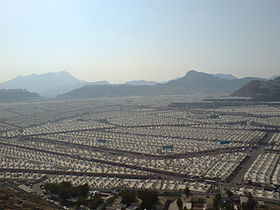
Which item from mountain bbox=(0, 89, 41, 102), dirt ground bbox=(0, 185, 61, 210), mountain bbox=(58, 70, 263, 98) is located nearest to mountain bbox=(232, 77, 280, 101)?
mountain bbox=(58, 70, 263, 98)

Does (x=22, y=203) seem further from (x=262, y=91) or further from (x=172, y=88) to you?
(x=172, y=88)

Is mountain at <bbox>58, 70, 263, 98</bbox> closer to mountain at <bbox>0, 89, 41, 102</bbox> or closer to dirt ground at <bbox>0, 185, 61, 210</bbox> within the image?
mountain at <bbox>0, 89, 41, 102</bbox>

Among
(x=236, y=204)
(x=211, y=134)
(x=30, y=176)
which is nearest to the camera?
(x=236, y=204)

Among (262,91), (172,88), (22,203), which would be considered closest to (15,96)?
(172,88)

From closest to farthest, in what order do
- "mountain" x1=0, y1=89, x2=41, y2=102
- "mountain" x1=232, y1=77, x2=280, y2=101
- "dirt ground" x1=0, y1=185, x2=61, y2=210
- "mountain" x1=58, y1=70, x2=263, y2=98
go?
"dirt ground" x1=0, y1=185, x2=61, y2=210 < "mountain" x1=232, y1=77, x2=280, y2=101 < "mountain" x1=0, y1=89, x2=41, y2=102 < "mountain" x1=58, y1=70, x2=263, y2=98

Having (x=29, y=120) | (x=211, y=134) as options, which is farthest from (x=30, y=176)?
(x=29, y=120)

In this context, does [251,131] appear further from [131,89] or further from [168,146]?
[131,89]

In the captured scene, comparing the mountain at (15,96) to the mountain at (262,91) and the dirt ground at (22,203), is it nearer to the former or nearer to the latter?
the mountain at (262,91)

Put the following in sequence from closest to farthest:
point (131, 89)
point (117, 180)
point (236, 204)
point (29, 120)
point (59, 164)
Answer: point (236, 204) < point (117, 180) < point (59, 164) < point (29, 120) < point (131, 89)
